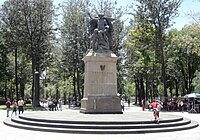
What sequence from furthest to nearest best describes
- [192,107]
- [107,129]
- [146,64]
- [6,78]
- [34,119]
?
[6,78], [146,64], [192,107], [34,119], [107,129]

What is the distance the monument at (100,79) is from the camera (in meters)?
20.5

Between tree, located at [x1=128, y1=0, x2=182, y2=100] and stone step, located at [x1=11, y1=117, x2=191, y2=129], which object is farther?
tree, located at [x1=128, y1=0, x2=182, y2=100]

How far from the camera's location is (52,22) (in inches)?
1778

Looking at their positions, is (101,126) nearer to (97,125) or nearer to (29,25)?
(97,125)

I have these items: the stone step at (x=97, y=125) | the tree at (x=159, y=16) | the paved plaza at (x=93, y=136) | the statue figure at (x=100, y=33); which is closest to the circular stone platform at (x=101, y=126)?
the stone step at (x=97, y=125)

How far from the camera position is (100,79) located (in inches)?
836

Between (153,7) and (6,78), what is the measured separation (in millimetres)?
28642

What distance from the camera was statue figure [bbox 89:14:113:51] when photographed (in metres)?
22.0

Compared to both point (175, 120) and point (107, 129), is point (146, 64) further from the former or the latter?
point (107, 129)

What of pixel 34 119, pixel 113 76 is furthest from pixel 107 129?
pixel 113 76

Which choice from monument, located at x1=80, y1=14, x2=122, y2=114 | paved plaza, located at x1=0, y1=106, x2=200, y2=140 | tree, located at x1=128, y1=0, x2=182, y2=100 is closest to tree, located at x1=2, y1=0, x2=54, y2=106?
tree, located at x1=128, y1=0, x2=182, y2=100

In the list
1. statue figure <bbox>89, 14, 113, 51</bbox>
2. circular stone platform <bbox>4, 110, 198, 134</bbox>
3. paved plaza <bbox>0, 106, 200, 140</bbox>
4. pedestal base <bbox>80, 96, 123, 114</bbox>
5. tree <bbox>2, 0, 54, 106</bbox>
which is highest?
tree <bbox>2, 0, 54, 106</bbox>

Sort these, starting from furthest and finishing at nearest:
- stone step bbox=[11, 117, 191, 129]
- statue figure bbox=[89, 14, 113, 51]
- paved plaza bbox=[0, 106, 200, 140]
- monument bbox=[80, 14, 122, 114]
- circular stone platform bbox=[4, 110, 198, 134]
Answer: statue figure bbox=[89, 14, 113, 51], monument bbox=[80, 14, 122, 114], stone step bbox=[11, 117, 191, 129], circular stone platform bbox=[4, 110, 198, 134], paved plaza bbox=[0, 106, 200, 140]

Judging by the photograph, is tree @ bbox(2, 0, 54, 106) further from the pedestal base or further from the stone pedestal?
the pedestal base
